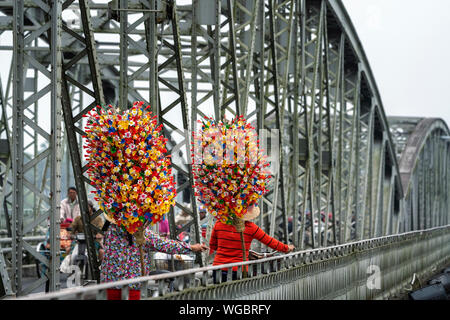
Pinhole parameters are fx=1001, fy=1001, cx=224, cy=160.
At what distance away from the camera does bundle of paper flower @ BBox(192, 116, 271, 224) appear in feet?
33.7

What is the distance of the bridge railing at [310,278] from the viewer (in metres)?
7.47

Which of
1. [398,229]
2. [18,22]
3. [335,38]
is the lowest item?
[398,229]

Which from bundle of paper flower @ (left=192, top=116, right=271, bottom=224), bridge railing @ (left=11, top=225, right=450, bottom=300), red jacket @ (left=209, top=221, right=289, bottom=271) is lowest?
bridge railing @ (left=11, top=225, right=450, bottom=300)

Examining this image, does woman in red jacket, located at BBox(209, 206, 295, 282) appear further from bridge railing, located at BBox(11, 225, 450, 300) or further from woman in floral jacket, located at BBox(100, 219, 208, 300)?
woman in floral jacket, located at BBox(100, 219, 208, 300)

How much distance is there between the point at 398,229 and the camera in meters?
51.6

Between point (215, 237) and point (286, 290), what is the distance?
1122 mm

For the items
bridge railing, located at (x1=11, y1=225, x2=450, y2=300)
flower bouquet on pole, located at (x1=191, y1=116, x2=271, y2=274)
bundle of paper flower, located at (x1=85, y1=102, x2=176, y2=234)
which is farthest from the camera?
flower bouquet on pole, located at (x1=191, y1=116, x2=271, y2=274)

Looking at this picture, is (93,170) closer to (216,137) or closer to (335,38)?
(216,137)

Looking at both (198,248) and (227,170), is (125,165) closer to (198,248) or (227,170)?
(198,248)

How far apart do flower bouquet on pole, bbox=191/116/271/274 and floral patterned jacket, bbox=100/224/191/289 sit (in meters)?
1.41

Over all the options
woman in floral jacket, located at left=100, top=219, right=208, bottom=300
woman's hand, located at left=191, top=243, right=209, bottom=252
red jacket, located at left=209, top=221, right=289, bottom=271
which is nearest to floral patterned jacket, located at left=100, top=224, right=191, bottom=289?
woman in floral jacket, located at left=100, top=219, right=208, bottom=300

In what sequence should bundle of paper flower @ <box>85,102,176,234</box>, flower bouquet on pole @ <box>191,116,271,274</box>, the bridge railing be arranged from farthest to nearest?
flower bouquet on pole @ <box>191,116,271,274</box>
bundle of paper flower @ <box>85,102,176,234</box>
the bridge railing

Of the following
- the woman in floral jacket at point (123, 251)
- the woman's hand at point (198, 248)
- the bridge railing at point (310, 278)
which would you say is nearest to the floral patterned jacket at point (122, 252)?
the woman in floral jacket at point (123, 251)

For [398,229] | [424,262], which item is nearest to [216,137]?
[424,262]
